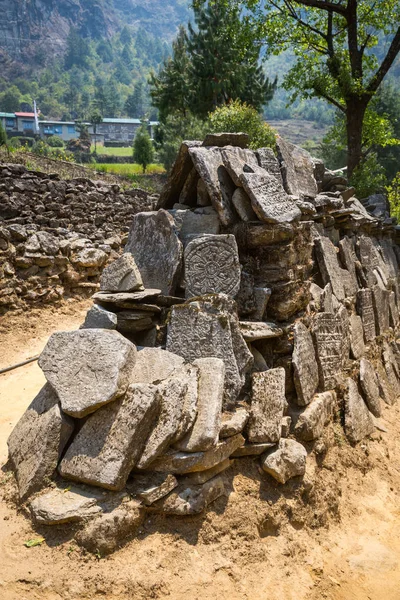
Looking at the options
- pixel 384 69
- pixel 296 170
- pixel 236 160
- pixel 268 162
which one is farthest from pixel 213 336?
pixel 384 69

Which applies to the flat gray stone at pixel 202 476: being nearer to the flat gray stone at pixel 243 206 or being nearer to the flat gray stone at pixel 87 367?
the flat gray stone at pixel 87 367

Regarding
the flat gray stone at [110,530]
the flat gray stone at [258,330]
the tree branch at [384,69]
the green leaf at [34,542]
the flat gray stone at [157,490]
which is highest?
the tree branch at [384,69]

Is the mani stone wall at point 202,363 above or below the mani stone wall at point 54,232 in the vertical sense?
above

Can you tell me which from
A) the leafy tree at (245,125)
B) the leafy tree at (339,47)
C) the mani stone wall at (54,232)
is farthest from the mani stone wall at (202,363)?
the leafy tree at (245,125)

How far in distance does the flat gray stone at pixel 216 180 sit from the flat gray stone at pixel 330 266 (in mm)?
1372

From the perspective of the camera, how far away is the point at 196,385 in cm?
286

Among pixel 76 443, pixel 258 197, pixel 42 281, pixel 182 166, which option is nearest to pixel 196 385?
pixel 76 443

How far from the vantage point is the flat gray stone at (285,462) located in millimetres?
3031

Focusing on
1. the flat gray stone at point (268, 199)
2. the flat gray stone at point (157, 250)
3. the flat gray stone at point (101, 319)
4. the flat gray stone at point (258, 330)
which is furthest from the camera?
the flat gray stone at point (157, 250)

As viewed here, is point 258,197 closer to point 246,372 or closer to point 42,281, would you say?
point 246,372

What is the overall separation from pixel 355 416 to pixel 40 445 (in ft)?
9.33

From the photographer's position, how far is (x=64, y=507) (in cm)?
244

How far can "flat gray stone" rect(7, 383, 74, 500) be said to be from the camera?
263 centimetres

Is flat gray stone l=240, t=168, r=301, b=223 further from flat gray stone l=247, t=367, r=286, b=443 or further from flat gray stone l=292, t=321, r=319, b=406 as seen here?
flat gray stone l=247, t=367, r=286, b=443
